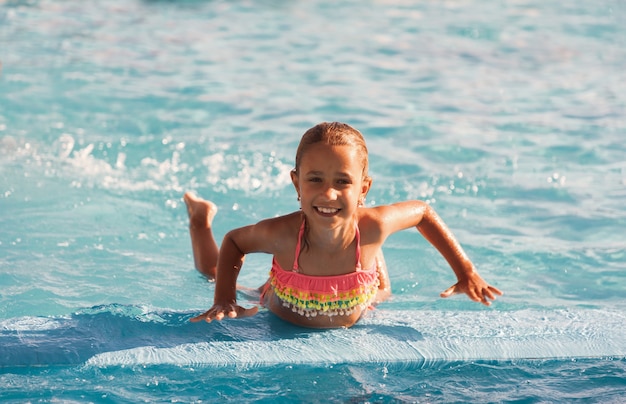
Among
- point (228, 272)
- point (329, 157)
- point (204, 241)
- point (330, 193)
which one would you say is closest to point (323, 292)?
point (228, 272)

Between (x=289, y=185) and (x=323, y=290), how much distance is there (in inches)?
106

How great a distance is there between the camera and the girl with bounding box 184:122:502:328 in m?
3.37

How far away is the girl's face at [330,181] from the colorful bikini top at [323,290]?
0.24 metres

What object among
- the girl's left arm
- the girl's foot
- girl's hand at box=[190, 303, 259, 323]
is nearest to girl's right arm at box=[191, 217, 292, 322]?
girl's hand at box=[190, 303, 259, 323]

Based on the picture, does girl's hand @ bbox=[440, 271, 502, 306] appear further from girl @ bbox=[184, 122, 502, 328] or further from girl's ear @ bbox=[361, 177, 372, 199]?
girl's ear @ bbox=[361, 177, 372, 199]

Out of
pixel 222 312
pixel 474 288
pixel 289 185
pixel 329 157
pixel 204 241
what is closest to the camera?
pixel 329 157

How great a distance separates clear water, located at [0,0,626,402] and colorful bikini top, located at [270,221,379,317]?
110 millimetres

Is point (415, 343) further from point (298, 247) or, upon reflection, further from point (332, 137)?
point (332, 137)

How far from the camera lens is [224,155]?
6770 millimetres

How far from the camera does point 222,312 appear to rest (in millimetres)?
3541

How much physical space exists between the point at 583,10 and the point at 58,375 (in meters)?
10.8

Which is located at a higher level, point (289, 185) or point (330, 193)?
point (330, 193)

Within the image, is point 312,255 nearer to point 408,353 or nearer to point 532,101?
point 408,353

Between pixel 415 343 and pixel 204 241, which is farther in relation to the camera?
pixel 204 241
